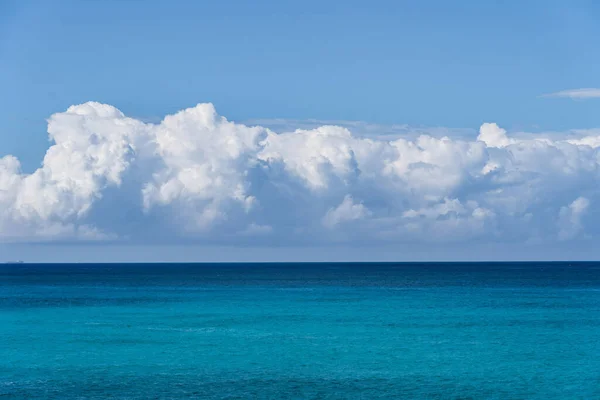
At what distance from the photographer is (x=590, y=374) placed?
171 feet

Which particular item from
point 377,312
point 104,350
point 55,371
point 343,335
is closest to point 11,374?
point 55,371

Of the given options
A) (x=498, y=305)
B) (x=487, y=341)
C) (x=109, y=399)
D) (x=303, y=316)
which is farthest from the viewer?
(x=498, y=305)

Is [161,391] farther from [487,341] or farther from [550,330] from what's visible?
[550,330]

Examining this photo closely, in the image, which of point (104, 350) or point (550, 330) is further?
point (550, 330)

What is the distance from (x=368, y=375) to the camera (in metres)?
51.9

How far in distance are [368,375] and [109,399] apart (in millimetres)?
17651

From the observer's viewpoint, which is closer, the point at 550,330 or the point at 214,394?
the point at 214,394

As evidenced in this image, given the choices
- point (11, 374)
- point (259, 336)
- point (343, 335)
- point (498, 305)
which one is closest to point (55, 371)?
point (11, 374)

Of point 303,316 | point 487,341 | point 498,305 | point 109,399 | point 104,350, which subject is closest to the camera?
point 109,399

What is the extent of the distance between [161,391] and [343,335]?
25766 mm

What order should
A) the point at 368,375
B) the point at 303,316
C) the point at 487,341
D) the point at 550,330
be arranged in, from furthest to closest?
the point at 303,316
the point at 550,330
the point at 487,341
the point at 368,375

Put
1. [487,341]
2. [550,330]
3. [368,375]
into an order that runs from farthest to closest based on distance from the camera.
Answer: [550,330], [487,341], [368,375]

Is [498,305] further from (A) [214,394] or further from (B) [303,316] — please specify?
(A) [214,394]

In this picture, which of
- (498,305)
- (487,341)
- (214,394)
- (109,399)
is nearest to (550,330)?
(487,341)
